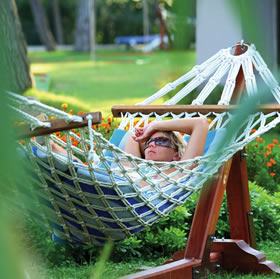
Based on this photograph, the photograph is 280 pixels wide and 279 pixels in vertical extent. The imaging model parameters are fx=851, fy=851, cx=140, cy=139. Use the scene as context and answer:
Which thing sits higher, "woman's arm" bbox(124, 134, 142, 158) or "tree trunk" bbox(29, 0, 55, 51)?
"woman's arm" bbox(124, 134, 142, 158)

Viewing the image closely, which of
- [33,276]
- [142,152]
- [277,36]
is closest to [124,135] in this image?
[142,152]

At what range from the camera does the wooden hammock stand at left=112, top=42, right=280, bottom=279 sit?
2.96m

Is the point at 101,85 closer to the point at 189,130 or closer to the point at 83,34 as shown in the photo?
the point at 189,130

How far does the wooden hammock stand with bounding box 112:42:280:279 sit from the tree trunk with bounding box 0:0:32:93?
800 mm

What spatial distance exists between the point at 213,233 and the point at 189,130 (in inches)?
15.9

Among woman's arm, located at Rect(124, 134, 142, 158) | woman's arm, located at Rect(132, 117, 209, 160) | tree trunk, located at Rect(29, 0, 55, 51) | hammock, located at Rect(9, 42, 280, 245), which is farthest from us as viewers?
tree trunk, located at Rect(29, 0, 55, 51)

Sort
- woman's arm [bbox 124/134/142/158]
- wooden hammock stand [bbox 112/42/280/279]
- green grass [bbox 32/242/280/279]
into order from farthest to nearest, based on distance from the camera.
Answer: woman's arm [bbox 124/134/142/158] < green grass [bbox 32/242/280/279] < wooden hammock stand [bbox 112/42/280/279]

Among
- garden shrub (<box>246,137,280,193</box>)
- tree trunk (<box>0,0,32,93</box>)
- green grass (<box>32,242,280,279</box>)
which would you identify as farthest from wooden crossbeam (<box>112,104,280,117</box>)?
garden shrub (<box>246,137,280,193</box>)

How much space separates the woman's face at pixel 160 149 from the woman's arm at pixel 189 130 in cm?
3

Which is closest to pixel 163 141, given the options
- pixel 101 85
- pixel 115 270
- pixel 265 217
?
pixel 115 270

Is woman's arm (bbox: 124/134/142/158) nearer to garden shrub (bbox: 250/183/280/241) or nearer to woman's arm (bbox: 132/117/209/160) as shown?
woman's arm (bbox: 132/117/209/160)

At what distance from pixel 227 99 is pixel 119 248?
834 mm

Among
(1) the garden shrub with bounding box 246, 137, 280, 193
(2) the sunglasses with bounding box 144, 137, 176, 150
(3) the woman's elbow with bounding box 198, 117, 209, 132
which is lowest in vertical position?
(1) the garden shrub with bounding box 246, 137, 280, 193

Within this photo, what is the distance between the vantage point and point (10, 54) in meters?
0.49
